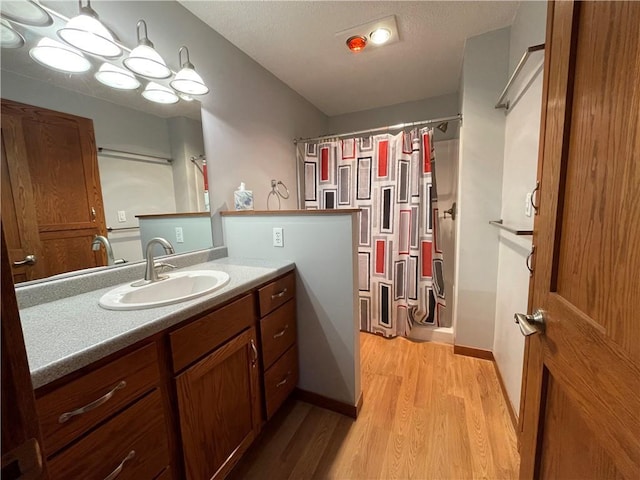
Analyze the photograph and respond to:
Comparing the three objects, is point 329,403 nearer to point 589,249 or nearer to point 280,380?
point 280,380

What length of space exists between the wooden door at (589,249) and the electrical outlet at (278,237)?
1149mm

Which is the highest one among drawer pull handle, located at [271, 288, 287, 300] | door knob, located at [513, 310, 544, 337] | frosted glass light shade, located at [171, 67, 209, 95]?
frosted glass light shade, located at [171, 67, 209, 95]

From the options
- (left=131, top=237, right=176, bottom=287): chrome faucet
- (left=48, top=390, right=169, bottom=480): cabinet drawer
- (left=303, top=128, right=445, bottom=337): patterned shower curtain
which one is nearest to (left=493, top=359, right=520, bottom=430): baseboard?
(left=303, top=128, right=445, bottom=337): patterned shower curtain

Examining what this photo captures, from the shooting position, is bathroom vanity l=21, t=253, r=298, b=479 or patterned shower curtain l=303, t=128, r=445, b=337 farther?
patterned shower curtain l=303, t=128, r=445, b=337

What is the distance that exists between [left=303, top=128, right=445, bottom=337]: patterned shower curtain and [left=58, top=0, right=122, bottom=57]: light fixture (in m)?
1.54

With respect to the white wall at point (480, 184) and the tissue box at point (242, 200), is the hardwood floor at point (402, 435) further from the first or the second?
the tissue box at point (242, 200)

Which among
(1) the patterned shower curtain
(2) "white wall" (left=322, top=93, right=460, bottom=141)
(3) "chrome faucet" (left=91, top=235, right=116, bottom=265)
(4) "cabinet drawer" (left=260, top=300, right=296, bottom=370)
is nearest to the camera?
(3) "chrome faucet" (left=91, top=235, right=116, bottom=265)

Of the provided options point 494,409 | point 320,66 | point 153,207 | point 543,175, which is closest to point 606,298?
point 543,175

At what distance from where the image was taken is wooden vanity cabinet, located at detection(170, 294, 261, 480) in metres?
0.91

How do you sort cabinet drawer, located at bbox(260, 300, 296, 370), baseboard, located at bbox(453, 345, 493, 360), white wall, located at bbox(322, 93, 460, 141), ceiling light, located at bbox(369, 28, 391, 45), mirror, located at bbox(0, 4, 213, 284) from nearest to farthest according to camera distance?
mirror, located at bbox(0, 4, 213, 284), cabinet drawer, located at bbox(260, 300, 296, 370), ceiling light, located at bbox(369, 28, 391, 45), baseboard, located at bbox(453, 345, 493, 360), white wall, located at bbox(322, 93, 460, 141)

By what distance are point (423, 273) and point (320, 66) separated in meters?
1.83

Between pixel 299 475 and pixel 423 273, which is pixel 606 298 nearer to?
pixel 299 475

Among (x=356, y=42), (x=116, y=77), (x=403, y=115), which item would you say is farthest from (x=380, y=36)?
(x=116, y=77)

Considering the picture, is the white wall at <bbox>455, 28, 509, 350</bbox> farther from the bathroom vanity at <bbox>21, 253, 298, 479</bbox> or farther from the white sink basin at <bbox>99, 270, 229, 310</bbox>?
the white sink basin at <bbox>99, 270, 229, 310</bbox>
